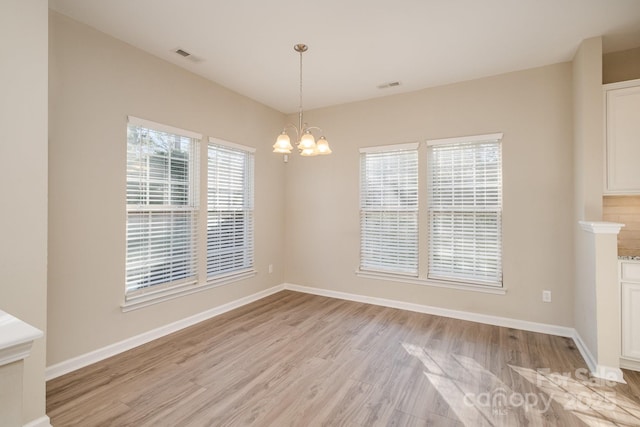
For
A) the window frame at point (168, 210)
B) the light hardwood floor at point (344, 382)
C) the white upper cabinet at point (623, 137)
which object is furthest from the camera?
the window frame at point (168, 210)

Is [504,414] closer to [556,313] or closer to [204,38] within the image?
[556,313]

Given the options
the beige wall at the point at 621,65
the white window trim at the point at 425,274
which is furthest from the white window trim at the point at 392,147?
the beige wall at the point at 621,65

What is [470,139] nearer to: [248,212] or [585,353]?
[585,353]

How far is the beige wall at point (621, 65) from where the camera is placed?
127 inches

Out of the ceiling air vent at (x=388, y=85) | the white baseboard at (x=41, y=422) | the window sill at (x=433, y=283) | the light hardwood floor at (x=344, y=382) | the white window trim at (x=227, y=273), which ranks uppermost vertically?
the ceiling air vent at (x=388, y=85)

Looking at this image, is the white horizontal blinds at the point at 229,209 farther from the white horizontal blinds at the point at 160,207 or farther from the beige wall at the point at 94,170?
the beige wall at the point at 94,170

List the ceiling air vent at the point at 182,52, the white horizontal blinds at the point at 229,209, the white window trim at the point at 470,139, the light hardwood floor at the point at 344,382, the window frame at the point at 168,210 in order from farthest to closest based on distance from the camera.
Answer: the white horizontal blinds at the point at 229,209 < the white window trim at the point at 470,139 < the ceiling air vent at the point at 182,52 < the window frame at the point at 168,210 < the light hardwood floor at the point at 344,382

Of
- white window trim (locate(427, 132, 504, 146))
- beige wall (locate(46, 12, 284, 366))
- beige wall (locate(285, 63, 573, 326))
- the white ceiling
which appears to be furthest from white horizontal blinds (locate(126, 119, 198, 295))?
white window trim (locate(427, 132, 504, 146))

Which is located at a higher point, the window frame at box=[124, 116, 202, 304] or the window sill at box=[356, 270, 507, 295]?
the window frame at box=[124, 116, 202, 304]

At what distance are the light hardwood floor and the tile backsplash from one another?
1.16 m

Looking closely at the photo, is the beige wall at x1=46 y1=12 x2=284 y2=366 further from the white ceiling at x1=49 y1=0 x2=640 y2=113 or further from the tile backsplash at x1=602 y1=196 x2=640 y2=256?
the tile backsplash at x1=602 y1=196 x2=640 y2=256

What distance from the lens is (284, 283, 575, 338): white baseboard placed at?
351 centimetres

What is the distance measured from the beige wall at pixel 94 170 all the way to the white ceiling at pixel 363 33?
0.26 m

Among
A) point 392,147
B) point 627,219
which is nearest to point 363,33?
point 392,147
